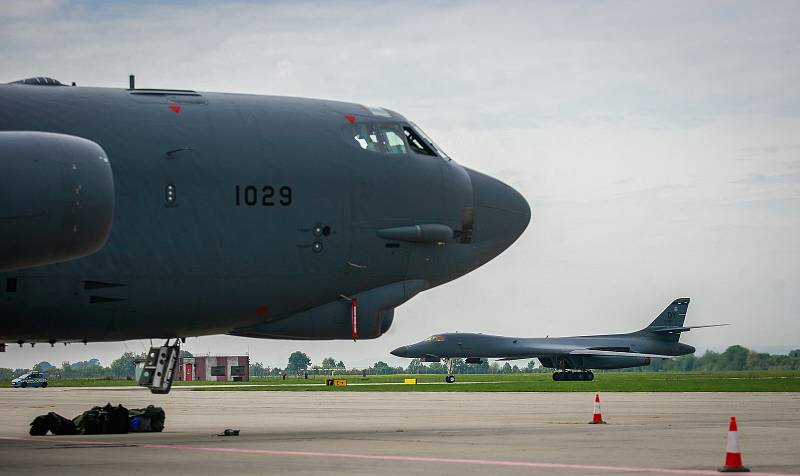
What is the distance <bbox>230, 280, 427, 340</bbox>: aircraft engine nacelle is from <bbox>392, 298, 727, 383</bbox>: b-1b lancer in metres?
66.5

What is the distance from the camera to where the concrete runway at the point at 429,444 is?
49.6 feet

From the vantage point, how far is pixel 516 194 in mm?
23672

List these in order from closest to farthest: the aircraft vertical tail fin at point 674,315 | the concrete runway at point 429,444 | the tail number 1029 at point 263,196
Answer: the concrete runway at point 429,444 → the tail number 1029 at point 263,196 → the aircraft vertical tail fin at point 674,315

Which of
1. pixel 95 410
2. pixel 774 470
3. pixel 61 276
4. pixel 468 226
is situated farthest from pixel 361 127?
pixel 774 470

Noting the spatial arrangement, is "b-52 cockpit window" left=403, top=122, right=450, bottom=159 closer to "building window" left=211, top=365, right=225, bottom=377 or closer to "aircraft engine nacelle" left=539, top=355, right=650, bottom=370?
"aircraft engine nacelle" left=539, top=355, right=650, bottom=370

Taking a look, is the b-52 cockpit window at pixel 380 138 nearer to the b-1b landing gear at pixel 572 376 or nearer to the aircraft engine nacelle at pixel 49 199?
the aircraft engine nacelle at pixel 49 199

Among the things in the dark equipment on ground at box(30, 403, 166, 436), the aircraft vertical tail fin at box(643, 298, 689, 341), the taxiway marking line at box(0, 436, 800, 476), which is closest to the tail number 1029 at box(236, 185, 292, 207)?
the taxiway marking line at box(0, 436, 800, 476)

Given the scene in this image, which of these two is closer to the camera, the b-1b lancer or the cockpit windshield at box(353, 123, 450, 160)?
the cockpit windshield at box(353, 123, 450, 160)

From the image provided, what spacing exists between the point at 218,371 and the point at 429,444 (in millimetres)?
115317

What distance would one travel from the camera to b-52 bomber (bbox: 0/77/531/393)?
63.4ft

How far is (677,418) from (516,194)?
8171 mm

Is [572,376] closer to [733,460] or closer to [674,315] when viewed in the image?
[674,315]

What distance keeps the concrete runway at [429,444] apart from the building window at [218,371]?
3923 inches

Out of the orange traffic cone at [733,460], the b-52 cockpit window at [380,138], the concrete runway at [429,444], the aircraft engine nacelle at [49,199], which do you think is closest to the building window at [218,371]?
the concrete runway at [429,444]
